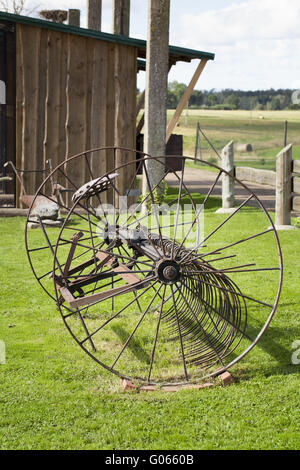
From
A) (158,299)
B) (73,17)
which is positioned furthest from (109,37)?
(158,299)

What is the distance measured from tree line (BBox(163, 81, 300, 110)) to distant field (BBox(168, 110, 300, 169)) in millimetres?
6848

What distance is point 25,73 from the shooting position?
11250mm

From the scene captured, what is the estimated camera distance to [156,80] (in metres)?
11.1

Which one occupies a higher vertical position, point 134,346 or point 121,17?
point 121,17

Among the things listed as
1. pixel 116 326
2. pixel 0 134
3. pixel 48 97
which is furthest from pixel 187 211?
pixel 116 326

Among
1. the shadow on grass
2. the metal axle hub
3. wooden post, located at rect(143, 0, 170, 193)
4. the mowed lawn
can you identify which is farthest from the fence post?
the metal axle hub

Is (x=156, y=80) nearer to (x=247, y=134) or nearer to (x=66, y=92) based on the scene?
(x=66, y=92)

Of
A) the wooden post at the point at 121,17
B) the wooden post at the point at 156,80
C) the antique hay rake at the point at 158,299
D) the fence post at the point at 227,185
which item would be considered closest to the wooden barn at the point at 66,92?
the wooden post at the point at 156,80

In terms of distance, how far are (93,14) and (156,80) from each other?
16.1 feet

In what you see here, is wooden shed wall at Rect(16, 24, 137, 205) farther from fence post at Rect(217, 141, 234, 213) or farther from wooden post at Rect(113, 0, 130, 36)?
wooden post at Rect(113, 0, 130, 36)

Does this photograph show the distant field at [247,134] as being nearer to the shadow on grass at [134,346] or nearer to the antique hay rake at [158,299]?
the antique hay rake at [158,299]

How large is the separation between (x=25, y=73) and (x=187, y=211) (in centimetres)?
403
